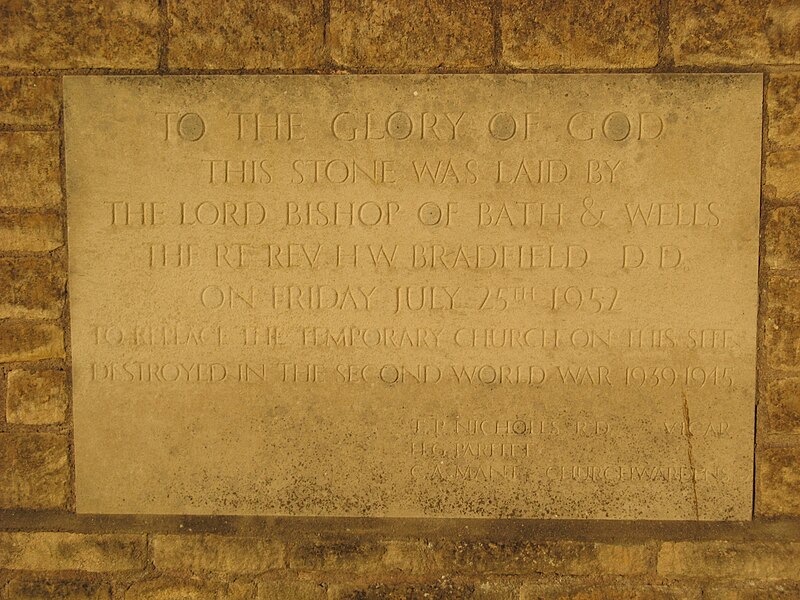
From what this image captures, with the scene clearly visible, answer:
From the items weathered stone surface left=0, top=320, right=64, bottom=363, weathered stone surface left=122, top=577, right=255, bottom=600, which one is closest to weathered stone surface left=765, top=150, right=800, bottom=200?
weathered stone surface left=122, top=577, right=255, bottom=600

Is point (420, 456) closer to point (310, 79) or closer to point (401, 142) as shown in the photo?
point (401, 142)

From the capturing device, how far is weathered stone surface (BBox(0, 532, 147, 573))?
2342 millimetres

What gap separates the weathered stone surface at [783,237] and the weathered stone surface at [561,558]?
1.26 meters

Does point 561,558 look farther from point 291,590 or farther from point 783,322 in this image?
point 783,322

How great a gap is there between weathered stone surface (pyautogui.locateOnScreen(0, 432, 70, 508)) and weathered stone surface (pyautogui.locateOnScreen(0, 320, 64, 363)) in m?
0.35

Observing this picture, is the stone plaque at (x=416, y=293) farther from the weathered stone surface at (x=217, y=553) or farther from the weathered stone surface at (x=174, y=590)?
the weathered stone surface at (x=174, y=590)

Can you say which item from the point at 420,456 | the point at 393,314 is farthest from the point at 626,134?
the point at 420,456

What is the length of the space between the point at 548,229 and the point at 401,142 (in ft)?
2.21

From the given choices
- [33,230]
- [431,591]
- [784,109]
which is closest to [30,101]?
[33,230]

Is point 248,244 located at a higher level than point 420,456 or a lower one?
higher

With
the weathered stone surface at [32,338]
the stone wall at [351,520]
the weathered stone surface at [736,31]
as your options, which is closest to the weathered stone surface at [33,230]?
the stone wall at [351,520]

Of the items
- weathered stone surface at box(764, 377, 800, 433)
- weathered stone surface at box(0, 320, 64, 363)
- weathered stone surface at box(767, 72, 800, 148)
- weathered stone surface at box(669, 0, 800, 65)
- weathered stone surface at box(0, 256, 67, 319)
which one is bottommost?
weathered stone surface at box(764, 377, 800, 433)

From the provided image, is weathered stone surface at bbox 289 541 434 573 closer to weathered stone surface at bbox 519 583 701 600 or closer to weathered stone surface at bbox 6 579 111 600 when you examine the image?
weathered stone surface at bbox 519 583 701 600

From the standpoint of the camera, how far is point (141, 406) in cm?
230
